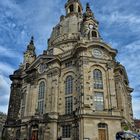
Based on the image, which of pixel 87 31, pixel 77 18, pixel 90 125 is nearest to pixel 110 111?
pixel 90 125

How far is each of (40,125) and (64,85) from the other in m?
8.68

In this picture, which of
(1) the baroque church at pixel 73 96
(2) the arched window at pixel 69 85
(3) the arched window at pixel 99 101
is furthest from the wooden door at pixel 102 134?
(2) the arched window at pixel 69 85

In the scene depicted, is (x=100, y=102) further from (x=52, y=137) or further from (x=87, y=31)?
(x=87, y=31)

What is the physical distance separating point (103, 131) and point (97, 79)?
31.0 ft

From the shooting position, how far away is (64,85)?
138ft

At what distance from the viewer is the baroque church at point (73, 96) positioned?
3528 centimetres

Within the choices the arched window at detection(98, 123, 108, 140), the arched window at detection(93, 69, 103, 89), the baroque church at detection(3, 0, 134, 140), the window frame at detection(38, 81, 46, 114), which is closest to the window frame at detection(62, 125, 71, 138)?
the baroque church at detection(3, 0, 134, 140)

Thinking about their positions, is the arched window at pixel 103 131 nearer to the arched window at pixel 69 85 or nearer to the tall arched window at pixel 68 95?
the tall arched window at pixel 68 95

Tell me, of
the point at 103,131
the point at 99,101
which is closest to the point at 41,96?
the point at 99,101

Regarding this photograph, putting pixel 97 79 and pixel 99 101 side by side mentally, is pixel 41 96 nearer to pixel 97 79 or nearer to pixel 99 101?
pixel 97 79

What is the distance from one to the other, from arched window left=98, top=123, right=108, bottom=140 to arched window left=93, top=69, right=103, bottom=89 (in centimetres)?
690

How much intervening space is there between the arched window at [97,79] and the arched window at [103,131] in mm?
6902

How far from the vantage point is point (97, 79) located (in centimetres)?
3969

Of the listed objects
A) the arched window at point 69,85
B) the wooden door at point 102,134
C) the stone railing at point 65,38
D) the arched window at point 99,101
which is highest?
the stone railing at point 65,38
